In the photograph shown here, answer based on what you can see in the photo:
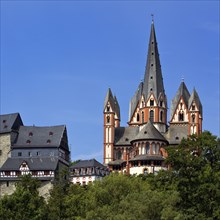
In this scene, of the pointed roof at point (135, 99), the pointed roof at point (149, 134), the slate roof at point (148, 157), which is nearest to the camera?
the slate roof at point (148, 157)

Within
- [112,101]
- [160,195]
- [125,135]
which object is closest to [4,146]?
[125,135]

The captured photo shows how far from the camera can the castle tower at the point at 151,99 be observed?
13625 cm

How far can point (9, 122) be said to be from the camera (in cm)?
12006

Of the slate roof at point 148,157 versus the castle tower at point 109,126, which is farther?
the castle tower at point 109,126

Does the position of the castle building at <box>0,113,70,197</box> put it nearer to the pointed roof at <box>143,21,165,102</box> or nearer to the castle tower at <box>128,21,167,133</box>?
the castle tower at <box>128,21,167,133</box>

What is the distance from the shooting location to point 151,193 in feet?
223

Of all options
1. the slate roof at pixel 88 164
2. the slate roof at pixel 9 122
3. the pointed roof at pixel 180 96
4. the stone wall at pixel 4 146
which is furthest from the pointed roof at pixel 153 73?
the stone wall at pixel 4 146

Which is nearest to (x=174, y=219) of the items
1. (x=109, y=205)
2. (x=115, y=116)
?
(x=109, y=205)

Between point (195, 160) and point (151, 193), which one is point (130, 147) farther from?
point (151, 193)

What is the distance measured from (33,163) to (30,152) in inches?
112

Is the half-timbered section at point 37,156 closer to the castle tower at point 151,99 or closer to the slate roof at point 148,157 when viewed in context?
the slate roof at point 148,157

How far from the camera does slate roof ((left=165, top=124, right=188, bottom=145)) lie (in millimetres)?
130875

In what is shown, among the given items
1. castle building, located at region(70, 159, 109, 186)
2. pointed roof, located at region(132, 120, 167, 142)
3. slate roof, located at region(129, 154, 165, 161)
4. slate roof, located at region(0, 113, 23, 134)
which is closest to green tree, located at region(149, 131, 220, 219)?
castle building, located at region(70, 159, 109, 186)

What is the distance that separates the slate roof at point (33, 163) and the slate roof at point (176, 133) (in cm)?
2504
